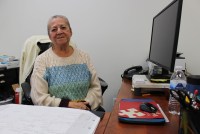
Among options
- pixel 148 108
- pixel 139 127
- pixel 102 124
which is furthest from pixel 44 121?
pixel 148 108

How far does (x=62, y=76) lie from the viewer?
1600 mm

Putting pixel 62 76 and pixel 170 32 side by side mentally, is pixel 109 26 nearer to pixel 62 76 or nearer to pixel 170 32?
pixel 62 76

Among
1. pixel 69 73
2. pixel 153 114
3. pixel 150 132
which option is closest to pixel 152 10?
pixel 69 73

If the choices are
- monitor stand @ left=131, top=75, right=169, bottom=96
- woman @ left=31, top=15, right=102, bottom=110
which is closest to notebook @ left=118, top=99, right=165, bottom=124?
monitor stand @ left=131, top=75, right=169, bottom=96

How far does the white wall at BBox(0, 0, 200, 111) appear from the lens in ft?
7.31

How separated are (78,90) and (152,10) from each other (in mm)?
1226

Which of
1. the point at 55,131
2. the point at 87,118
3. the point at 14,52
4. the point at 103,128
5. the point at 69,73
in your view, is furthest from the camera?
the point at 14,52

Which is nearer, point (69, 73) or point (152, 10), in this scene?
point (69, 73)

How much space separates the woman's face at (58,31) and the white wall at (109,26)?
2.62ft

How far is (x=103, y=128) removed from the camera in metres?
0.93

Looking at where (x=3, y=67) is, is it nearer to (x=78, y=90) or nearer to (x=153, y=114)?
(x=78, y=90)

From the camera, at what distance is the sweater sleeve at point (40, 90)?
4.89 ft

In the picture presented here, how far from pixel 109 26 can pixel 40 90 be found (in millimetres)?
1170

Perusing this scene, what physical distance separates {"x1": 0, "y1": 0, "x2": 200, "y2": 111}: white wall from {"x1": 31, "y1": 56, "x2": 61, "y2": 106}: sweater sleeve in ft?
3.09
